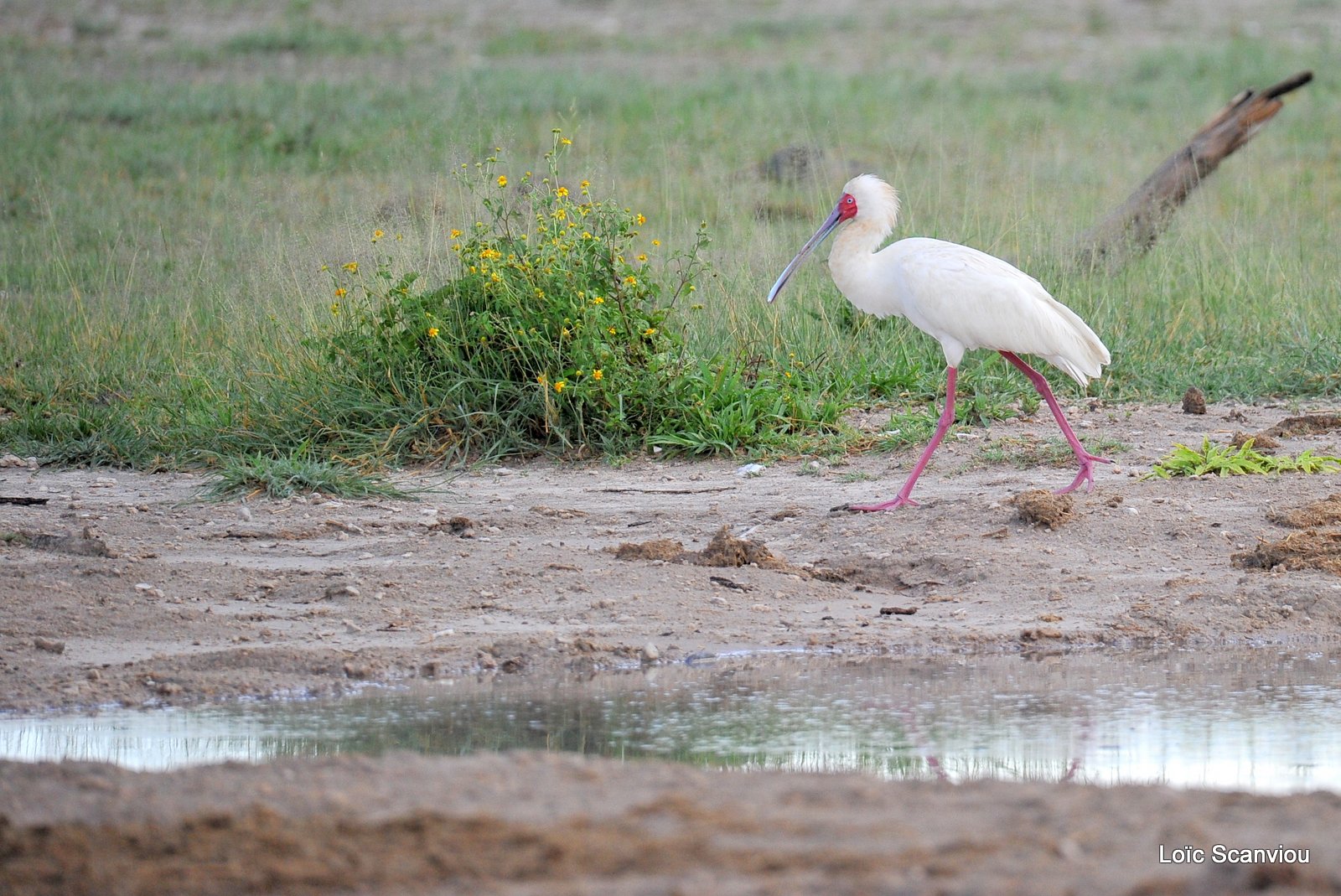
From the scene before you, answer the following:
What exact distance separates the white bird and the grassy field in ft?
2.47

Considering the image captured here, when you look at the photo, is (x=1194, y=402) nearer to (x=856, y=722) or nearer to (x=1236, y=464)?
(x=1236, y=464)

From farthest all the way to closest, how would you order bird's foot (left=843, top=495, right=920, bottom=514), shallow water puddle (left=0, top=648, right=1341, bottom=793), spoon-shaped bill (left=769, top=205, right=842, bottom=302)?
spoon-shaped bill (left=769, top=205, right=842, bottom=302) → bird's foot (left=843, top=495, right=920, bottom=514) → shallow water puddle (left=0, top=648, right=1341, bottom=793)

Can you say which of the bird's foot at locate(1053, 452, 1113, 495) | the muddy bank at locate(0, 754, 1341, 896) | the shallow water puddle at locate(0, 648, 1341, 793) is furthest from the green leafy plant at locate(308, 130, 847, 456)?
the muddy bank at locate(0, 754, 1341, 896)

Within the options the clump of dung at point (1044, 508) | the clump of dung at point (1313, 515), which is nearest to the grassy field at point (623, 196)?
the clump of dung at point (1044, 508)

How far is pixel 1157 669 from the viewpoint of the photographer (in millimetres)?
4578

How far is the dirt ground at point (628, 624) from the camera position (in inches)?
107

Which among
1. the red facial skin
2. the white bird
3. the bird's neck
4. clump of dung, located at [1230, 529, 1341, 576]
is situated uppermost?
the red facial skin

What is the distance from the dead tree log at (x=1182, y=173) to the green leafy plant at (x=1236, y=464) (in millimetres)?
3489

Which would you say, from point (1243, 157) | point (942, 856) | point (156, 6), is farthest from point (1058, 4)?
point (942, 856)

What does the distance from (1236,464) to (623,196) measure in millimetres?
8102

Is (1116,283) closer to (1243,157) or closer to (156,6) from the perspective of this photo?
(1243,157)

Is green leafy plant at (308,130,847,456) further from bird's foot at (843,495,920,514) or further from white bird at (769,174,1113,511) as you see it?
bird's foot at (843,495,920,514)

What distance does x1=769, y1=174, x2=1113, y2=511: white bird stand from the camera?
6.20 m

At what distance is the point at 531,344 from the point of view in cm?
703
